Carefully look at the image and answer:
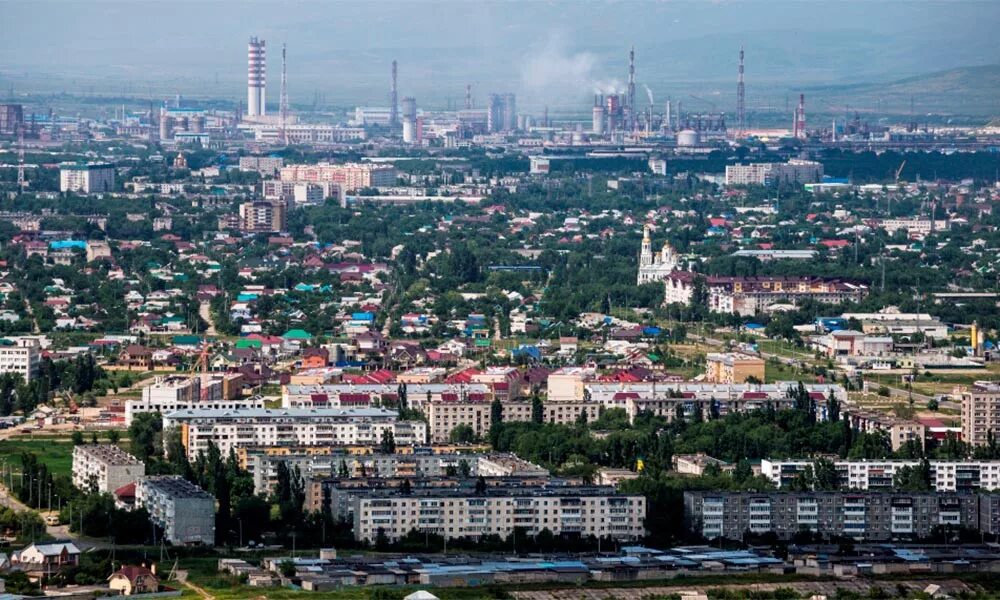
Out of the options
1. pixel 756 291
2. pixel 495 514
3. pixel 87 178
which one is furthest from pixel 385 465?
pixel 87 178

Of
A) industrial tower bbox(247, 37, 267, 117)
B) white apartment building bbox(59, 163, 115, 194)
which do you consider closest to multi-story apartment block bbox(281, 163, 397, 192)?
white apartment building bbox(59, 163, 115, 194)

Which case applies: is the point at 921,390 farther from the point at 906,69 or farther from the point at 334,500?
the point at 906,69

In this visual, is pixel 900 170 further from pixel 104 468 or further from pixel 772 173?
pixel 104 468

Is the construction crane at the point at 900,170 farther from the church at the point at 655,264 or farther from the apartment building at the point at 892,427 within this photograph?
the apartment building at the point at 892,427

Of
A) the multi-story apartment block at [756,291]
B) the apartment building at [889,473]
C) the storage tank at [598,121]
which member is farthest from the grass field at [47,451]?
the storage tank at [598,121]

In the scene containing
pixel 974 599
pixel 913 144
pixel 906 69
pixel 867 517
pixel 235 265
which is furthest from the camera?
pixel 906 69

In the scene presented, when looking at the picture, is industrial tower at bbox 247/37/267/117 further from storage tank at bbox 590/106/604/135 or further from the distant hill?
the distant hill

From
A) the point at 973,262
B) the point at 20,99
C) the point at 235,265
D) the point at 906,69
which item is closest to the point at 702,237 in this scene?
the point at 973,262
